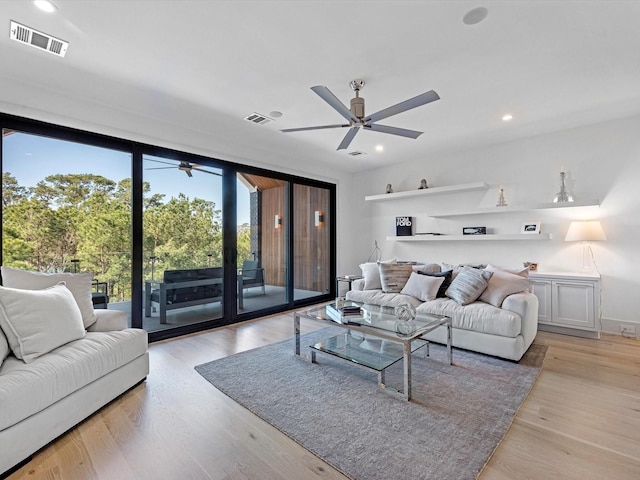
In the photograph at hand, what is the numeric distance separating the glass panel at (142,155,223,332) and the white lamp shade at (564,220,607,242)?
4714 millimetres

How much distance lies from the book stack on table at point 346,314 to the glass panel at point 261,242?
6.41 feet

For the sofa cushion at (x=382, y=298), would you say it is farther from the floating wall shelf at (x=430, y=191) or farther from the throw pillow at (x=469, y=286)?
the floating wall shelf at (x=430, y=191)

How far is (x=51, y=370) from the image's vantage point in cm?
194

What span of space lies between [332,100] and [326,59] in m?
0.39

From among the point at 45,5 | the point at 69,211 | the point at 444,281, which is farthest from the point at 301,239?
the point at 45,5

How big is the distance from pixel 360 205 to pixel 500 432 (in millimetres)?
5080

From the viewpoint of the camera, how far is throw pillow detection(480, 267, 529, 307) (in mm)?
3435

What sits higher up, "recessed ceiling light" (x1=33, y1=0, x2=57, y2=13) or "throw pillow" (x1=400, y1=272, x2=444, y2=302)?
"recessed ceiling light" (x1=33, y1=0, x2=57, y2=13)

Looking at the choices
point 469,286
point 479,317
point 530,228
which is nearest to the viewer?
point 479,317

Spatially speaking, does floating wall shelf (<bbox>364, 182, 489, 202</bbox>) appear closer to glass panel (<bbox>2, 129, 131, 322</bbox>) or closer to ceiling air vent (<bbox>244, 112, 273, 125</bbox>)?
ceiling air vent (<bbox>244, 112, 273, 125</bbox>)

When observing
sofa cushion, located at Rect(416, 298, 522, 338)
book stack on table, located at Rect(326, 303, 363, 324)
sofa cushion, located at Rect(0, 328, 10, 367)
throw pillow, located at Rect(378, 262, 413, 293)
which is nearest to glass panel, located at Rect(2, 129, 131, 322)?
sofa cushion, located at Rect(0, 328, 10, 367)

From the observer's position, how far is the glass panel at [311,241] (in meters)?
5.71

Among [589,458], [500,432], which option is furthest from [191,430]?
[589,458]

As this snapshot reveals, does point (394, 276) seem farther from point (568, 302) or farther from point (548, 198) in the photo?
point (548, 198)
